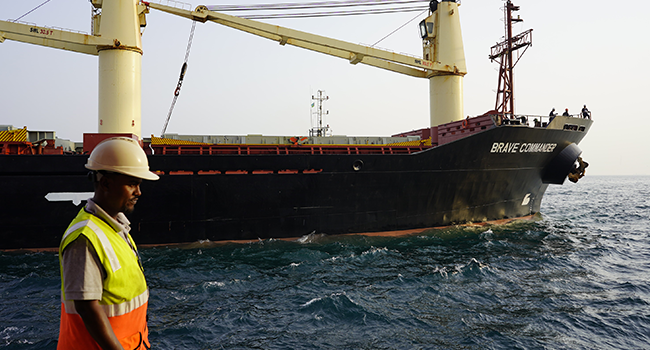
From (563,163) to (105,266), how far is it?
1820cm

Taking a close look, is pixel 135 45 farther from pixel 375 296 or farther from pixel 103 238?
pixel 103 238

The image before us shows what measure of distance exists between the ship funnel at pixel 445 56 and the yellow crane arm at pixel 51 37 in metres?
13.9

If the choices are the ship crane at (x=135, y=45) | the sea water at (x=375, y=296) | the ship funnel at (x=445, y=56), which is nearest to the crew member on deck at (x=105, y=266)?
the sea water at (x=375, y=296)

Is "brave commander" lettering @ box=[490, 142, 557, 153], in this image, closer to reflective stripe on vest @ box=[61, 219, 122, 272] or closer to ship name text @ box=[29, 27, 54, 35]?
reflective stripe on vest @ box=[61, 219, 122, 272]

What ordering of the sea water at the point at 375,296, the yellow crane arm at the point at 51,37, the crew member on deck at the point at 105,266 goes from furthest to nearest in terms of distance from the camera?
the yellow crane arm at the point at 51,37
the sea water at the point at 375,296
the crew member on deck at the point at 105,266

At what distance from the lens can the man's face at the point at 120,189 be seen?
6.60 feet

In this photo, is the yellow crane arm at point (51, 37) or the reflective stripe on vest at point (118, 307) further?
the yellow crane arm at point (51, 37)

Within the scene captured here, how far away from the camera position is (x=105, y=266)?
1793 millimetres

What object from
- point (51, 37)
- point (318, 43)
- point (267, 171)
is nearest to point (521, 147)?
point (318, 43)

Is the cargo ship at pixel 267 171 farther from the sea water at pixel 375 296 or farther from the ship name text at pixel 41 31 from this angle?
the sea water at pixel 375 296

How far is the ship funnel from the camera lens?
55.7 ft

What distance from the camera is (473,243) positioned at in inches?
464

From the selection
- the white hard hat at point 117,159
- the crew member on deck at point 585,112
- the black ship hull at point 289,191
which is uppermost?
the crew member on deck at point 585,112

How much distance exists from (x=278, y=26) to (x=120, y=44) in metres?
5.82
